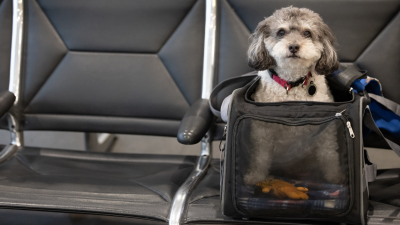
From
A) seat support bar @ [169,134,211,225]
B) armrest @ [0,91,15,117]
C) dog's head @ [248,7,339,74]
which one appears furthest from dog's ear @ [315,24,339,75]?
armrest @ [0,91,15,117]

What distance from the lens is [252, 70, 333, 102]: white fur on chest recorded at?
1.11m

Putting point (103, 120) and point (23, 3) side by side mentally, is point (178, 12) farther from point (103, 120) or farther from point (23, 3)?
point (23, 3)

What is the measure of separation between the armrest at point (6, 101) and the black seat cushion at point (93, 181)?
18cm

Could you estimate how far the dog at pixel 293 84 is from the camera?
894mm

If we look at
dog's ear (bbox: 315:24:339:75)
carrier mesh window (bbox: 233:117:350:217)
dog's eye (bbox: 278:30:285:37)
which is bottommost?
carrier mesh window (bbox: 233:117:350:217)

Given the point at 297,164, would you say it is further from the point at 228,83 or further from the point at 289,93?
the point at 228,83

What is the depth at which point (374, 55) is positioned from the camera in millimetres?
1287

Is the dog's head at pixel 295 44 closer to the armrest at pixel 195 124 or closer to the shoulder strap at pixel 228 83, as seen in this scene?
the shoulder strap at pixel 228 83

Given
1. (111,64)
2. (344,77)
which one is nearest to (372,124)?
(344,77)

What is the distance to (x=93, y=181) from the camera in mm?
1106

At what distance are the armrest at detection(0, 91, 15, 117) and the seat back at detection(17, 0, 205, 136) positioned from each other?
0.32 feet

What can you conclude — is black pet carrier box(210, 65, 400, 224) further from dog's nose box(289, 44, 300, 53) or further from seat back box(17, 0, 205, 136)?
seat back box(17, 0, 205, 136)

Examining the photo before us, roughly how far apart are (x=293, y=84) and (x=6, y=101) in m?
1.09

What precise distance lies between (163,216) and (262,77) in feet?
1.87
